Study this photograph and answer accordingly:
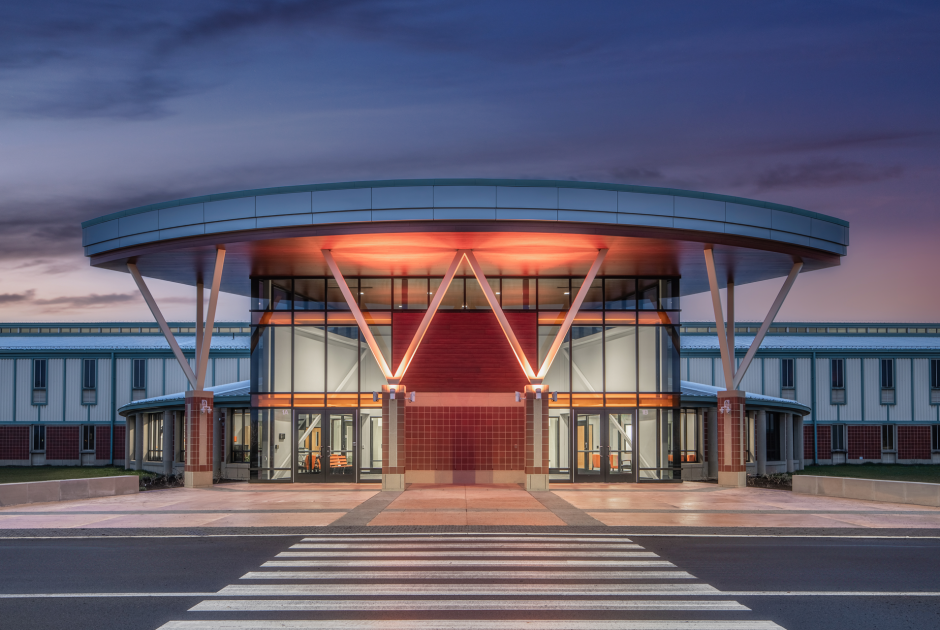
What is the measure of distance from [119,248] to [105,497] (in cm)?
733

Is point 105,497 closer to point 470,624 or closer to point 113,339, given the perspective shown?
point 470,624

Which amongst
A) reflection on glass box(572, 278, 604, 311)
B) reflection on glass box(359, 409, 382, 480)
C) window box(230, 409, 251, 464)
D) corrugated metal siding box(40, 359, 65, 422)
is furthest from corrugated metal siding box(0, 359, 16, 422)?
reflection on glass box(572, 278, 604, 311)

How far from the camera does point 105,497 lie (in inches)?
912

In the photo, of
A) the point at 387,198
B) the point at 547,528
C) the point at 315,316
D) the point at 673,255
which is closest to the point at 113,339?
the point at 315,316

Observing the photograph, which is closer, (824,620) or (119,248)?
(824,620)

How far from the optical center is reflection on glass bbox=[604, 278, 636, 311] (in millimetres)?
28609

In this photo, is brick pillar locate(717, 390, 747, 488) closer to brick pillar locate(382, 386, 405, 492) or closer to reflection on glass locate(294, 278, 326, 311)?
brick pillar locate(382, 386, 405, 492)

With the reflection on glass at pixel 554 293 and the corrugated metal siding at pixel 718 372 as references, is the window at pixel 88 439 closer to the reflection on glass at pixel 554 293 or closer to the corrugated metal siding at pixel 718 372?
the reflection on glass at pixel 554 293

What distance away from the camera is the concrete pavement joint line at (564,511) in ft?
57.4

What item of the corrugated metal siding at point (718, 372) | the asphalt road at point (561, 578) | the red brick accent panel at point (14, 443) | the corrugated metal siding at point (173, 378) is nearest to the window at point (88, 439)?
the red brick accent panel at point (14, 443)

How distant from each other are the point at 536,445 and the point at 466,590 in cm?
1403

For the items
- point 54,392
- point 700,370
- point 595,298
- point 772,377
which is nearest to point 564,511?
point 595,298

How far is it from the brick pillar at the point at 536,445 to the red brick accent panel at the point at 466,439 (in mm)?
2544

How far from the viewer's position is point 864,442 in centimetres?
4388
